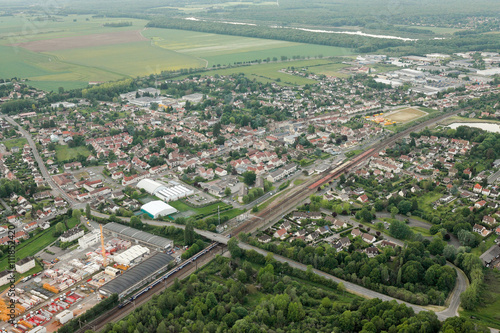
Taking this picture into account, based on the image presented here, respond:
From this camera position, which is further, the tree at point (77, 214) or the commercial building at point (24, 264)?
the tree at point (77, 214)

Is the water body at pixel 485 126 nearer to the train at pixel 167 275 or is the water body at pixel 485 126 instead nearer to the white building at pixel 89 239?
the train at pixel 167 275

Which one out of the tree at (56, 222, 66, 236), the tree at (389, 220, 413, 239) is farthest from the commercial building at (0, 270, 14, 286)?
the tree at (389, 220, 413, 239)

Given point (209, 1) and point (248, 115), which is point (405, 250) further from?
→ point (209, 1)

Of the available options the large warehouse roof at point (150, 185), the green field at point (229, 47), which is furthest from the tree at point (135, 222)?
the green field at point (229, 47)

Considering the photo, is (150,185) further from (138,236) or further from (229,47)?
(229,47)

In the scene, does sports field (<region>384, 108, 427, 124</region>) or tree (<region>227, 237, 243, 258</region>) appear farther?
sports field (<region>384, 108, 427, 124</region>)

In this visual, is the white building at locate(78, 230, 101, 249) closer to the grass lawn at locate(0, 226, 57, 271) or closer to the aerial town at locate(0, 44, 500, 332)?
the aerial town at locate(0, 44, 500, 332)

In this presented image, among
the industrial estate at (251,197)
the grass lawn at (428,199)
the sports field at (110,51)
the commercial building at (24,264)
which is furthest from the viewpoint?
the sports field at (110,51)

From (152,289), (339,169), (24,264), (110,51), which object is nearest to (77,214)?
(24,264)
